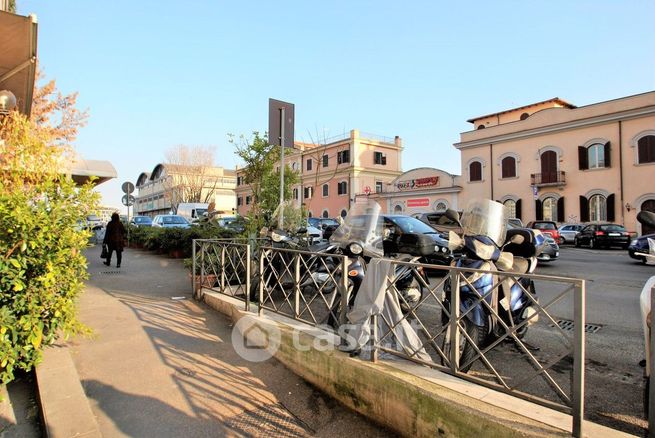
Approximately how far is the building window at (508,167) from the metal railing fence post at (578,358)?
31.1m

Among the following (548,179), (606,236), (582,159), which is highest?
(582,159)

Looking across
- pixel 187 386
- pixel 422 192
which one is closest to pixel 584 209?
pixel 422 192

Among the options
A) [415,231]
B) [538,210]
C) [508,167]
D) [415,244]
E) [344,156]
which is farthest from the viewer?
[344,156]

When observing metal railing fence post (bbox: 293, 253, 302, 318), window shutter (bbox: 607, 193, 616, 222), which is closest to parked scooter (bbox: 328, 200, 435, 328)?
metal railing fence post (bbox: 293, 253, 302, 318)

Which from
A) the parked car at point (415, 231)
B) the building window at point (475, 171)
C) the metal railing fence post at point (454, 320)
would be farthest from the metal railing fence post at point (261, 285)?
the building window at point (475, 171)

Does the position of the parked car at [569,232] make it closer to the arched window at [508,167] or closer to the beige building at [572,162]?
the beige building at [572,162]

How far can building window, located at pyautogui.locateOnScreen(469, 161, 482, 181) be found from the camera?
32.2 metres

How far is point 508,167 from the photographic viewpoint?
30500 millimetres

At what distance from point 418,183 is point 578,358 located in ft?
114

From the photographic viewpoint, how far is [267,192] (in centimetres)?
1027

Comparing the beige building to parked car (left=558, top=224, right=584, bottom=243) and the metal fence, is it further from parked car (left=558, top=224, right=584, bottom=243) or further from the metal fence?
the metal fence

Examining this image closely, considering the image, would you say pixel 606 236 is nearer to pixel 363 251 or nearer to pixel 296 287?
pixel 363 251

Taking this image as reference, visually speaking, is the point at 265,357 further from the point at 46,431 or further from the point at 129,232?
the point at 129,232

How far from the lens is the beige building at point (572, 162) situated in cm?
2414
